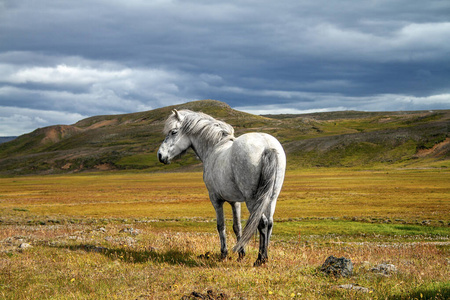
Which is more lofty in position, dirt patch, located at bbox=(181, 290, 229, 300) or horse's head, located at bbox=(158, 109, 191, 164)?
horse's head, located at bbox=(158, 109, 191, 164)

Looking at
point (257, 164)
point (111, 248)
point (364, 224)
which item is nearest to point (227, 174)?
point (257, 164)

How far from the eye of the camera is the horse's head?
11070 millimetres

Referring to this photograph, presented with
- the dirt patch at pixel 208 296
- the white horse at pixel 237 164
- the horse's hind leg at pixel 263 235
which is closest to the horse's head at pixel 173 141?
the white horse at pixel 237 164

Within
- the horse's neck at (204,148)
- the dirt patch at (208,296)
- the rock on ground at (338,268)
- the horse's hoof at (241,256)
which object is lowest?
the horse's hoof at (241,256)

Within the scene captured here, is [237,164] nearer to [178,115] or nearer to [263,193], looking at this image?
[263,193]

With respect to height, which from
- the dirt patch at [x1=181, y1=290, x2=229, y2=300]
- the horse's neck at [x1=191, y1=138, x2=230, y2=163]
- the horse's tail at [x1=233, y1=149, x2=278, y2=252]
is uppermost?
the horse's neck at [x1=191, y1=138, x2=230, y2=163]

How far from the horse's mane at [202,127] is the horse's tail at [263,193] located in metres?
2.09

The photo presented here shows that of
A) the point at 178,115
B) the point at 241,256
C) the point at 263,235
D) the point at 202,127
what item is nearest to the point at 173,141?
the point at 178,115

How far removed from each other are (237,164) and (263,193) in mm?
942

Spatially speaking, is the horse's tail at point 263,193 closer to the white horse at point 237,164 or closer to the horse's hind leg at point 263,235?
the white horse at point 237,164

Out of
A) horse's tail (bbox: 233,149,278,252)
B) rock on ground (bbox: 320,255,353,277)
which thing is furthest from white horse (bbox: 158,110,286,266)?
rock on ground (bbox: 320,255,353,277)

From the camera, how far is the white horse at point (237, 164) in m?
8.49

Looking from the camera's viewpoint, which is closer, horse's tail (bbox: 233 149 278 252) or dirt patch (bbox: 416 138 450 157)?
horse's tail (bbox: 233 149 278 252)

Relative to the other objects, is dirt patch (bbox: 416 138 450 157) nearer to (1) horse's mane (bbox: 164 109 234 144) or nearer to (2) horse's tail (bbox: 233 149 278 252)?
(1) horse's mane (bbox: 164 109 234 144)
